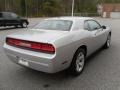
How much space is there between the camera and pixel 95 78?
4.12 m

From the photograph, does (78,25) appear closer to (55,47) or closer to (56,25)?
(56,25)

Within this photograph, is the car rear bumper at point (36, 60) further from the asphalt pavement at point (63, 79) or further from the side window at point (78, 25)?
the side window at point (78, 25)

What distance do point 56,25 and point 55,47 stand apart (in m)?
1.52

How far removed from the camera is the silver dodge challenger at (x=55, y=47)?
3.44 m

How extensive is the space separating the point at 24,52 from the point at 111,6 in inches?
2363

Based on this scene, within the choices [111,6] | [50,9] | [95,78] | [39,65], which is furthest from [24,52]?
[111,6]

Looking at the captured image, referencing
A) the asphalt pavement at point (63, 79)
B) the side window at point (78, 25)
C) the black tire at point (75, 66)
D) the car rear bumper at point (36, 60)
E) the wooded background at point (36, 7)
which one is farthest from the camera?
the wooded background at point (36, 7)

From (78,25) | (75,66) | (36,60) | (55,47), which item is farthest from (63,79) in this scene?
(78,25)

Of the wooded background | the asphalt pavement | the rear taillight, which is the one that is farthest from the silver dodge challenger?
the wooded background

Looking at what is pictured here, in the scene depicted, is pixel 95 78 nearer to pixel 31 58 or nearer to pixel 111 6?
pixel 31 58

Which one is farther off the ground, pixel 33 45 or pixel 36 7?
pixel 36 7

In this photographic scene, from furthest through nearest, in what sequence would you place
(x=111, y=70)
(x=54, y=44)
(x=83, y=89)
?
(x=111, y=70) → (x=83, y=89) → (x=54, y=44)

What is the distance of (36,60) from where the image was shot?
3521mm

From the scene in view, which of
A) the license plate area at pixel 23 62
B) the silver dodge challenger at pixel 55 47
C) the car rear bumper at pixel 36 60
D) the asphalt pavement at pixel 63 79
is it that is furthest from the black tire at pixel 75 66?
the license plate area at pixel 23 62
